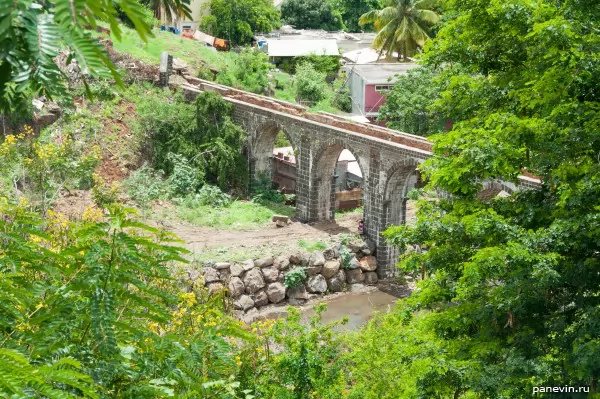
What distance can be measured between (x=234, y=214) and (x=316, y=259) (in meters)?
4.50

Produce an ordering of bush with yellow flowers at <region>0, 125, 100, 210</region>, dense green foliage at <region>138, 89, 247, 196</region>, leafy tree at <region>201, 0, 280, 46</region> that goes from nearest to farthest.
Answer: bush with yellow flowers at <region>0, 125, 100, 210</region>
dense green foliage at <region>138, 89, 247, 196</region>
leafy tree at <region>201, 0, 280, 46</region>

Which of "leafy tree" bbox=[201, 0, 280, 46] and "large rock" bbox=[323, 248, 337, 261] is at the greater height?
"leafy tree" bbox=[201, 0, 280, 46]

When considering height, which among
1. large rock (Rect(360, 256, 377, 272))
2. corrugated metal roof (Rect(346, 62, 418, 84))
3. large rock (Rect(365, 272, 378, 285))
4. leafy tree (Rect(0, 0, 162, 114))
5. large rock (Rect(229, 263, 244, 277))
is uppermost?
leafy tree (Rect(0, 0, 162, 114))

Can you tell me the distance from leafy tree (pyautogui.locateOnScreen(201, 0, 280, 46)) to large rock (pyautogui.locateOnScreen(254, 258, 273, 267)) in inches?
1118

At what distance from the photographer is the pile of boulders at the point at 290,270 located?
27844mm

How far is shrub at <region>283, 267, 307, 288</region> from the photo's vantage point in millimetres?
28812

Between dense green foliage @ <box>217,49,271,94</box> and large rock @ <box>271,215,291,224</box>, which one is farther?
dense green foliage @ <box>217,49,271,94</box>

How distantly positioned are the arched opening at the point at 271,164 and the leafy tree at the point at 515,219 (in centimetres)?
1957

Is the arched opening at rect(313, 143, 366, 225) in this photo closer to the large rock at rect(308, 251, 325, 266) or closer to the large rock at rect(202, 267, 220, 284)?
the large rock at rect(308, 251, 325, 266)

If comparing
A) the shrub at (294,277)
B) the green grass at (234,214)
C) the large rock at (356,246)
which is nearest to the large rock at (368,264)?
the large rock at (356,246)

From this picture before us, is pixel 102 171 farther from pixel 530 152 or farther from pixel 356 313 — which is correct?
pixel 530 152

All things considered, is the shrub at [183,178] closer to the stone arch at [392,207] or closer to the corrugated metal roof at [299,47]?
the stone arch at [392,207]

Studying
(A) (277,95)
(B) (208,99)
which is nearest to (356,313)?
(B) (208,99)

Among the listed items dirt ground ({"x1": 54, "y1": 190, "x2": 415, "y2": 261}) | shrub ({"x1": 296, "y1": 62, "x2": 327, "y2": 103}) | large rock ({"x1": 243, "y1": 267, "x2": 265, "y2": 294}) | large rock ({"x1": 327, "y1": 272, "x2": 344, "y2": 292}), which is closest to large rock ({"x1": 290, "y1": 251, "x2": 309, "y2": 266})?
dirt ground ({"x1": 54, "y1": 190, "x2": 415, "y2": 261})
